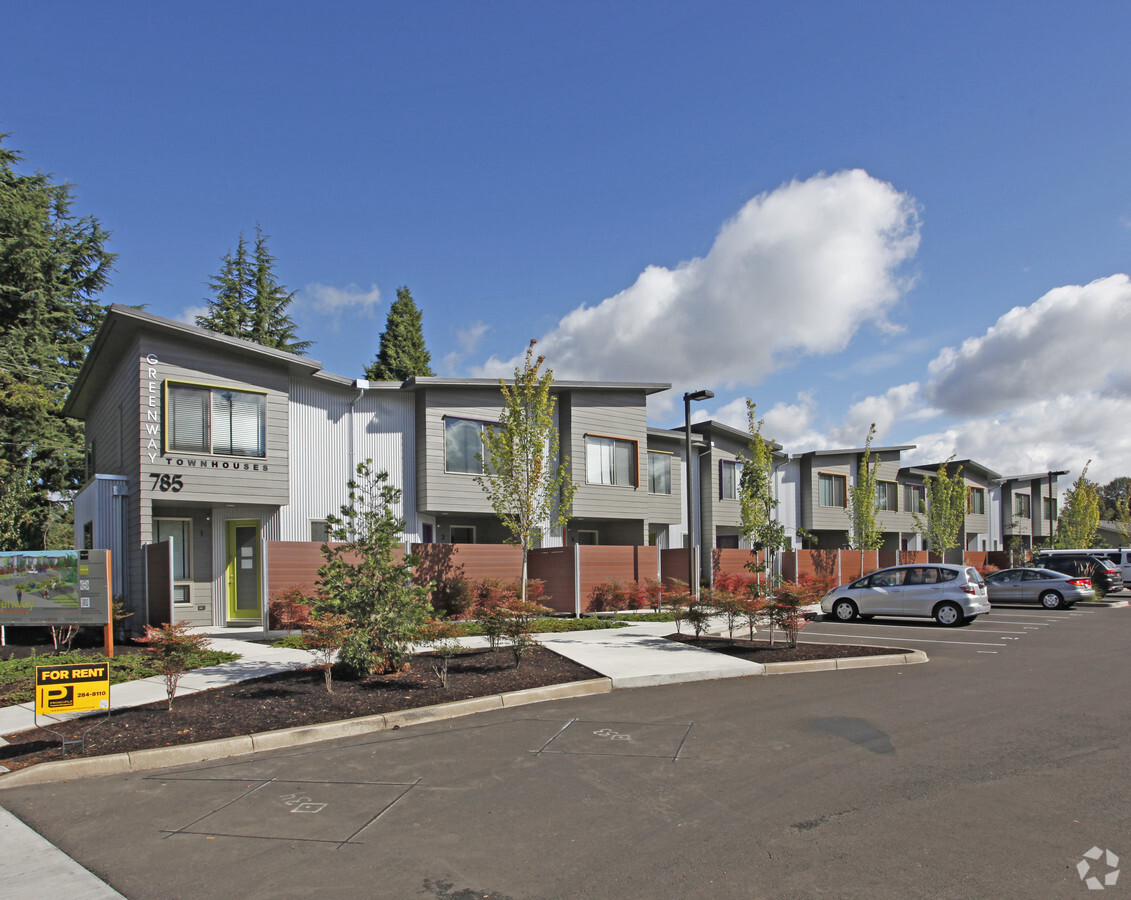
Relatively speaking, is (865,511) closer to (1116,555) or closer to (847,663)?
(1116,555)

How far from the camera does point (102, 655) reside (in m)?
13.7

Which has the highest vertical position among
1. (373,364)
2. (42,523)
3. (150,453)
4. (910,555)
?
(373,364)

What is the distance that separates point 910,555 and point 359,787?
3833 cm

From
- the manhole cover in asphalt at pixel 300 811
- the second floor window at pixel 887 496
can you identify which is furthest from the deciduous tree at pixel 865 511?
the manhole cover in asphalt at pixel 300 811

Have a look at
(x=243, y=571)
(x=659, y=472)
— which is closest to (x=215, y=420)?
(x=243, y=571)

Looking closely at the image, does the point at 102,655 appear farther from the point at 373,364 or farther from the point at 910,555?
the point at 910,555

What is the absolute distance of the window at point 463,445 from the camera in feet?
74.1

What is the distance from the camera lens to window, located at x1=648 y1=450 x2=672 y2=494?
2917 centimetres

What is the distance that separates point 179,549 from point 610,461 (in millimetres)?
13469

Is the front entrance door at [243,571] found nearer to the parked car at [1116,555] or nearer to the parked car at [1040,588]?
the parked car at [1040,588]

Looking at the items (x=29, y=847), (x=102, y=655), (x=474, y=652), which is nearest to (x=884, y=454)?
(x=474, y=652)

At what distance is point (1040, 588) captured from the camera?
2723cm

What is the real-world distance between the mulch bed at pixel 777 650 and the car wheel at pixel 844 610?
22.5 ft

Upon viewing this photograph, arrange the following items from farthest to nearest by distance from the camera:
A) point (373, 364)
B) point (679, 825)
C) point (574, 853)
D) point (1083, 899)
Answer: point (373, 364) → point (679, 825) → point (574, 853) → point (1083, 899)
